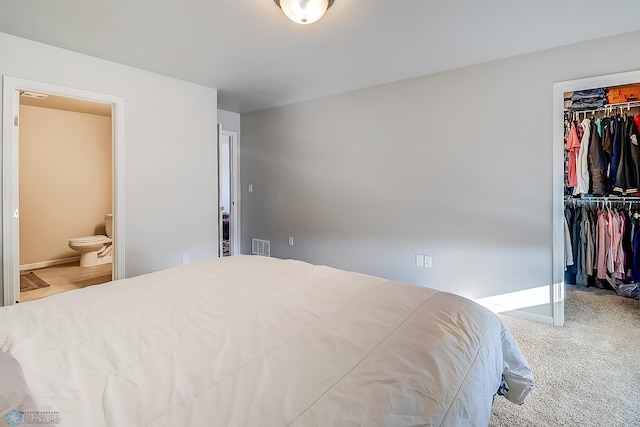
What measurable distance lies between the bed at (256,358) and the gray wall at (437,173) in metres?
1.75

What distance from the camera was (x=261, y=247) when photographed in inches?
187

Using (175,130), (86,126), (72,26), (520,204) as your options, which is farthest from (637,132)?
(86,126)

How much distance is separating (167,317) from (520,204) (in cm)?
286

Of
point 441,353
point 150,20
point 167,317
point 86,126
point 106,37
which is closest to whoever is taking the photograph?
point 441,353

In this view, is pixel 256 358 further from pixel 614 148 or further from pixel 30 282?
pixel 30 282

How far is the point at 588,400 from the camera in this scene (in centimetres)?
169

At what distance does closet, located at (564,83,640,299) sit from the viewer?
3.08 m

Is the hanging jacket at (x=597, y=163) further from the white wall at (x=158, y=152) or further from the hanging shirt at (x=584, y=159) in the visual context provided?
the white wall at (x=158, y=152)

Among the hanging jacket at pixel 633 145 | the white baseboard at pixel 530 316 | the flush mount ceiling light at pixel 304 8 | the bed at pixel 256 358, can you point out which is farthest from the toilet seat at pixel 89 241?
the hanging jacket at pixel 633 145

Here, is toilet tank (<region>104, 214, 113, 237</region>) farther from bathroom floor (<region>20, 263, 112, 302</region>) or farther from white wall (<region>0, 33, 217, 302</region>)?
white wall (<region>0, 33, 217, 302</region>)

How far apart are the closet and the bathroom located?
18.8 feet

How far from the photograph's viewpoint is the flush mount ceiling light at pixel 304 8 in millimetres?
1832

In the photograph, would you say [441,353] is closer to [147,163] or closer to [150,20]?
[150,20]

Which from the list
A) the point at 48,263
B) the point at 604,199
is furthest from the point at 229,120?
the point at 604,199
